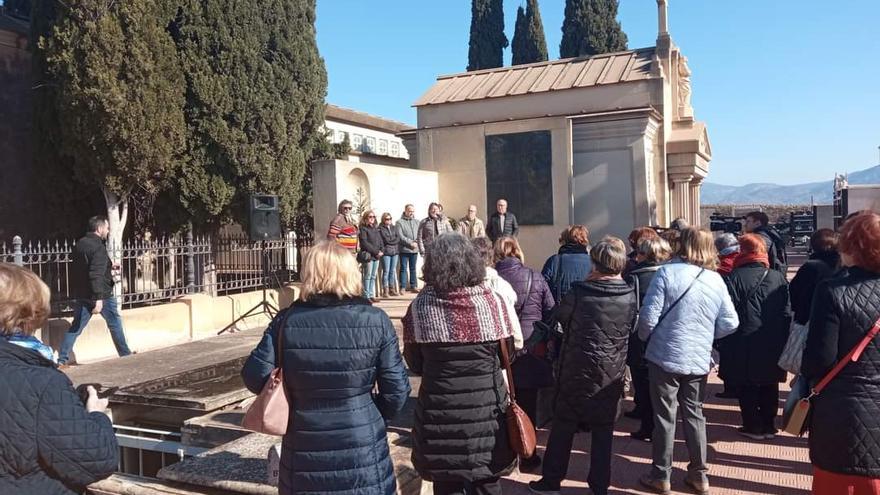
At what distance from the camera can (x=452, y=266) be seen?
11.1 ft

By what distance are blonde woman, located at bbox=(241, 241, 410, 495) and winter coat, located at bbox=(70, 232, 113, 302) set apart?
20.1 feet

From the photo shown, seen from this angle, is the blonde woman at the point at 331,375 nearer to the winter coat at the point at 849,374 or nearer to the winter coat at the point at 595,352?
the winter coat at the point at 595,352

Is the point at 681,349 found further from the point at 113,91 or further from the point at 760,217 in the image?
the point at 113,91

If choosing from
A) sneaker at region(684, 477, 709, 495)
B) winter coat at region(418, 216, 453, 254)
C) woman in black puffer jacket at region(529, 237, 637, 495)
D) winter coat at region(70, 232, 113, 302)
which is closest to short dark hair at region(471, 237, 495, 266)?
woman in black puffer jacket at region(529, 237, 637, 495)

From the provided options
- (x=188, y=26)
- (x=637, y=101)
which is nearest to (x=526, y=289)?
(x=188, y=26)

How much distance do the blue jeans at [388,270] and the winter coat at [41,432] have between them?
9.84 meters

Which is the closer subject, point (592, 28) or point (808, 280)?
point (808, 280)

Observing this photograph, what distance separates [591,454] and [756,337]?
2.02 meters

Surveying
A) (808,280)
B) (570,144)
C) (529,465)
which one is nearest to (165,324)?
(529,465)

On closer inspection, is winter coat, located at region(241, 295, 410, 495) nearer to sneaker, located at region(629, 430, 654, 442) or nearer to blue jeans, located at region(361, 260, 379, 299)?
sneaker, located at region(629, 430, 654, 442)

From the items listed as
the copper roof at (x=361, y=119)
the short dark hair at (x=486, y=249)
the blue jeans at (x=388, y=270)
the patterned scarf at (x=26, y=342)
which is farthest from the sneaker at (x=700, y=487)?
the copper roof at (x=361, y=119)

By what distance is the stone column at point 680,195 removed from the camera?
1722 centimetres

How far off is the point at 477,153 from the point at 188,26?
22.1 feet

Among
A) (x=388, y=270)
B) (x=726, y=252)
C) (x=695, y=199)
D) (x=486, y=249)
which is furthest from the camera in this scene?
(x=695, y=199)
